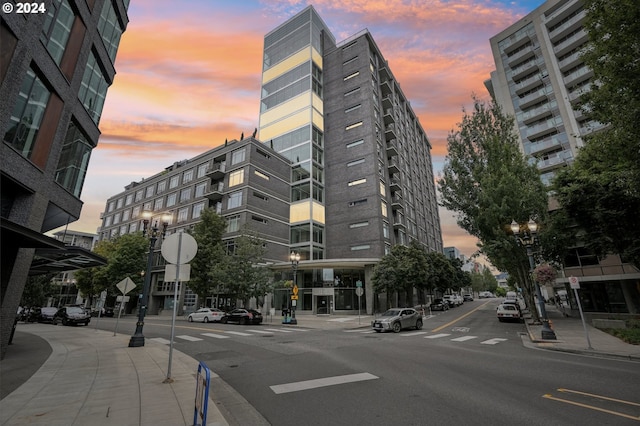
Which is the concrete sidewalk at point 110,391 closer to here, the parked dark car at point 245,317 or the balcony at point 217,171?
the parked dark car at point 245,317

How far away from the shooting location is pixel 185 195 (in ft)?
163

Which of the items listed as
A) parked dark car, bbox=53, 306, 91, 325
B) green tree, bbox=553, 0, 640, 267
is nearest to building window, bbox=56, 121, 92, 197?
parked dark car, bbox=53, 306, 91, 325

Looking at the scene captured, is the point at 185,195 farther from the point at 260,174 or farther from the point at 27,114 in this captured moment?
the point at 27,114

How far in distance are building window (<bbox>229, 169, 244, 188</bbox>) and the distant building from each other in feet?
80.3

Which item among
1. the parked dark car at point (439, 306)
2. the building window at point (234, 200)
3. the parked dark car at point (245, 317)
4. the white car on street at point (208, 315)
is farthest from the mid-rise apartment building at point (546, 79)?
the white car on street at point (208, 315)

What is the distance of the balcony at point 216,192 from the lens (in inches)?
1671

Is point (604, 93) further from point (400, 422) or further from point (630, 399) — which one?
point (400, 422)

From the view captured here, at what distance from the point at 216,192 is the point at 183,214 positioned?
10.4 meters

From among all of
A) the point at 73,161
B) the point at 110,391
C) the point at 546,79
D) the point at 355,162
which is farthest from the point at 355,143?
the point at 110,391

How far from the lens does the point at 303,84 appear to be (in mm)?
50500

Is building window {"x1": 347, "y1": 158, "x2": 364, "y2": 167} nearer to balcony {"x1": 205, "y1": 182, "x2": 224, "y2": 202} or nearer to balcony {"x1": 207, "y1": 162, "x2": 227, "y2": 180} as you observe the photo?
balcony {"x1": 207, "y1": 162, "x2": 227, "y2": 180}

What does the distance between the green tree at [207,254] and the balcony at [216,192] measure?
18.5 feet

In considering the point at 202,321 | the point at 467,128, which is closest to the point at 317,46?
the point at 467,128

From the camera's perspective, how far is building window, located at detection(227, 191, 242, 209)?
4017 centimetres
